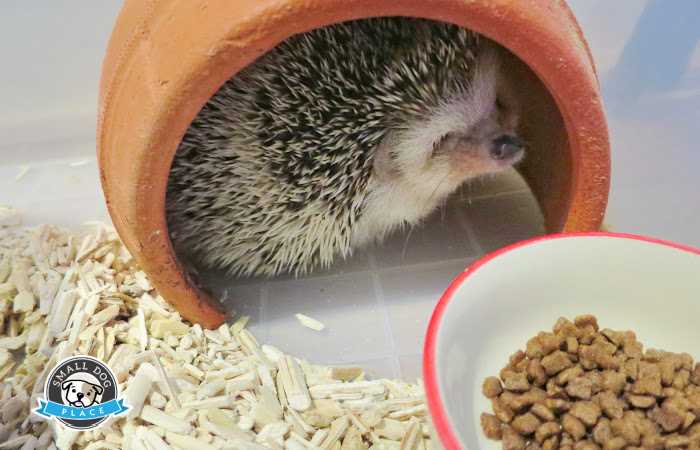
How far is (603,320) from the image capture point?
117cm

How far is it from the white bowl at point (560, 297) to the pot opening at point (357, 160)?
7.6 inches

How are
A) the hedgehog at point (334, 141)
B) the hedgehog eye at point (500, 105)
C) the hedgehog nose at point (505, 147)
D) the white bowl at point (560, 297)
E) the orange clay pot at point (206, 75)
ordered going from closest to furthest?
1. the orange clay pot at point (206, 75)
2. the white bowl at point (560, 297)
3. the hedgehog at point (334, 141)
4. the hedgehog nose at point (505, 147)
5. the hedgehog eye at point (500, 105)

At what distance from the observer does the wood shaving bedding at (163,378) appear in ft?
3.58

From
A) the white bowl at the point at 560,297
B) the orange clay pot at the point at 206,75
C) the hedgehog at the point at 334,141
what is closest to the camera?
the orange clay pot at the point at 206,75

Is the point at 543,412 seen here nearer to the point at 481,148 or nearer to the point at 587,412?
the point at 587,412

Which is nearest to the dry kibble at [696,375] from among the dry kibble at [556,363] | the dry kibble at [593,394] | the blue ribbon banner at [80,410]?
the dry kibble at [593,394]

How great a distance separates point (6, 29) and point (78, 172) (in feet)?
1.49

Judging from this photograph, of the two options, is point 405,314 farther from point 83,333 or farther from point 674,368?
point 83,333

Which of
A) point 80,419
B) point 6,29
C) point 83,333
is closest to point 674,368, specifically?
point 80,419

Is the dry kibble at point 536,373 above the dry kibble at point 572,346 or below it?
below

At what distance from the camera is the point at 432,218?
1.63 m

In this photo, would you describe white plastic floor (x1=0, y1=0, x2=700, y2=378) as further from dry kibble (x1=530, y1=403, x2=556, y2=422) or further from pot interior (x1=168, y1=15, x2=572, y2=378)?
dry kibble (x1=530, y1=403, x2=556, y2=422)

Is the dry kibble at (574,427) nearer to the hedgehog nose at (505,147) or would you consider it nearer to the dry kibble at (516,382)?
the dry kibble at (516,382)

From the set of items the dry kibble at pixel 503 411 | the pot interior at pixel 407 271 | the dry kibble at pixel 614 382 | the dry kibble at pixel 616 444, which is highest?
the pot interior at pixel 407 271
